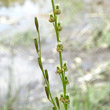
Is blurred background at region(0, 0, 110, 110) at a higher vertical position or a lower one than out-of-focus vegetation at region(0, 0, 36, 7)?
lower

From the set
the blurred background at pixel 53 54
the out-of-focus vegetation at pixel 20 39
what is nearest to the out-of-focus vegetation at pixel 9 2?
the blurred background at pixel 53 54

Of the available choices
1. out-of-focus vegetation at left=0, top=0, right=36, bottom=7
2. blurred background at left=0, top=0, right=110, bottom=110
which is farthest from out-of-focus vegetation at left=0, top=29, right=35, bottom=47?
out-of-focus vegetation at left=0, top=0, right=36, bottom=7

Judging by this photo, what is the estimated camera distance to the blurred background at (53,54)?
2.47m

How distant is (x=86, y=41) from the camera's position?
164 inches

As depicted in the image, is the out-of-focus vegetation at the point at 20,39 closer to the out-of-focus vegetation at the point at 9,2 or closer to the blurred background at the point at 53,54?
the blurred background at the point at 53,54

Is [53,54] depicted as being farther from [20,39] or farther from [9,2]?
[9,2]

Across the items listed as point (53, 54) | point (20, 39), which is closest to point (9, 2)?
point (20, 39)

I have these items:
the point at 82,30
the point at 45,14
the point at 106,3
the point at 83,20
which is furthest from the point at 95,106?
the point at 106,3

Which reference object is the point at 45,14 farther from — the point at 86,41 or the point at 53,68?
the point at 53,68

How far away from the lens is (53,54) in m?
4.09

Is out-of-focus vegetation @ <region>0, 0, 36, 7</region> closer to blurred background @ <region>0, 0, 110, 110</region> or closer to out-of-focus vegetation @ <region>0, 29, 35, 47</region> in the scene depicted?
blurred background @ <region>0, 0, 110, 110</region>

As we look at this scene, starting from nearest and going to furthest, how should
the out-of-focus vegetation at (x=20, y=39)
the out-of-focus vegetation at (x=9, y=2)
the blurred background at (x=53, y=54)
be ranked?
the blurred background at (x=53, y=54) → the out-of-focus vegetation at (x=20, y=39) → the out-of-focus vegetation at (x=9, y=2)

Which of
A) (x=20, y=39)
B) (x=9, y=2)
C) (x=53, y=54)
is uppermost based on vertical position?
(x=9, y=2)

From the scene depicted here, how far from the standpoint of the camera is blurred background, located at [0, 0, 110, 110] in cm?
247
